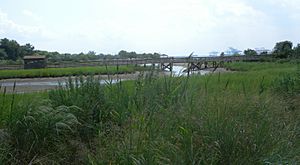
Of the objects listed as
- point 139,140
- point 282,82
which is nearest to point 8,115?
point 139,140

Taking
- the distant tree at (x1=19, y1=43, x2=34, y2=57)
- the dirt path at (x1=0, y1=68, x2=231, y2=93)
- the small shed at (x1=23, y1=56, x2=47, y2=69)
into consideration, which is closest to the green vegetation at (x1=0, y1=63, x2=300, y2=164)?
the dirt path at (x1=0, y1=68, x2=231, y2=93)

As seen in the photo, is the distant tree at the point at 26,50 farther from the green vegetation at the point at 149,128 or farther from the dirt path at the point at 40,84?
the green vegetation at the point at 149,128

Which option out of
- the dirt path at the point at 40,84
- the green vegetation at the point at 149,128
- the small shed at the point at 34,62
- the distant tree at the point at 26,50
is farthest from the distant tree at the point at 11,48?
the green vegetation at the point at 149,128

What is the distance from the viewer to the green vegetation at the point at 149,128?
3.63 meters

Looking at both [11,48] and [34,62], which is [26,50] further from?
[34,62]

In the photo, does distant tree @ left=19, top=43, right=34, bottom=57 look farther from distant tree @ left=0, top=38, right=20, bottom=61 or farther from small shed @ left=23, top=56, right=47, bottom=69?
small shed @ left=23, top=56, right=47, bottom=69

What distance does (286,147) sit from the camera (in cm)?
383

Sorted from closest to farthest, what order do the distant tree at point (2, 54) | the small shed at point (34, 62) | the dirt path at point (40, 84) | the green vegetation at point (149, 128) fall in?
1. the green vegetation at point (149, 128)
2. the dirt path at point (40, 84)
3. the small shed at point (34, 62)
4. the distant tree at point (2, 54)

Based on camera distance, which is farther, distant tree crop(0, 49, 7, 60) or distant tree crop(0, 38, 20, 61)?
distant tree crop(0, 38, 20, 61)

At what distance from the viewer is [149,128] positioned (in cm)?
391

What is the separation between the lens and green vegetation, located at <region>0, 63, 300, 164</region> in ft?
11.9

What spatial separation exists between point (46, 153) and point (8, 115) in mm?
823

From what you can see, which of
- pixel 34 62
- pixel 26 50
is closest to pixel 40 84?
pixel 34 62

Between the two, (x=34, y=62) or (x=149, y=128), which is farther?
(x=34, y=62)
